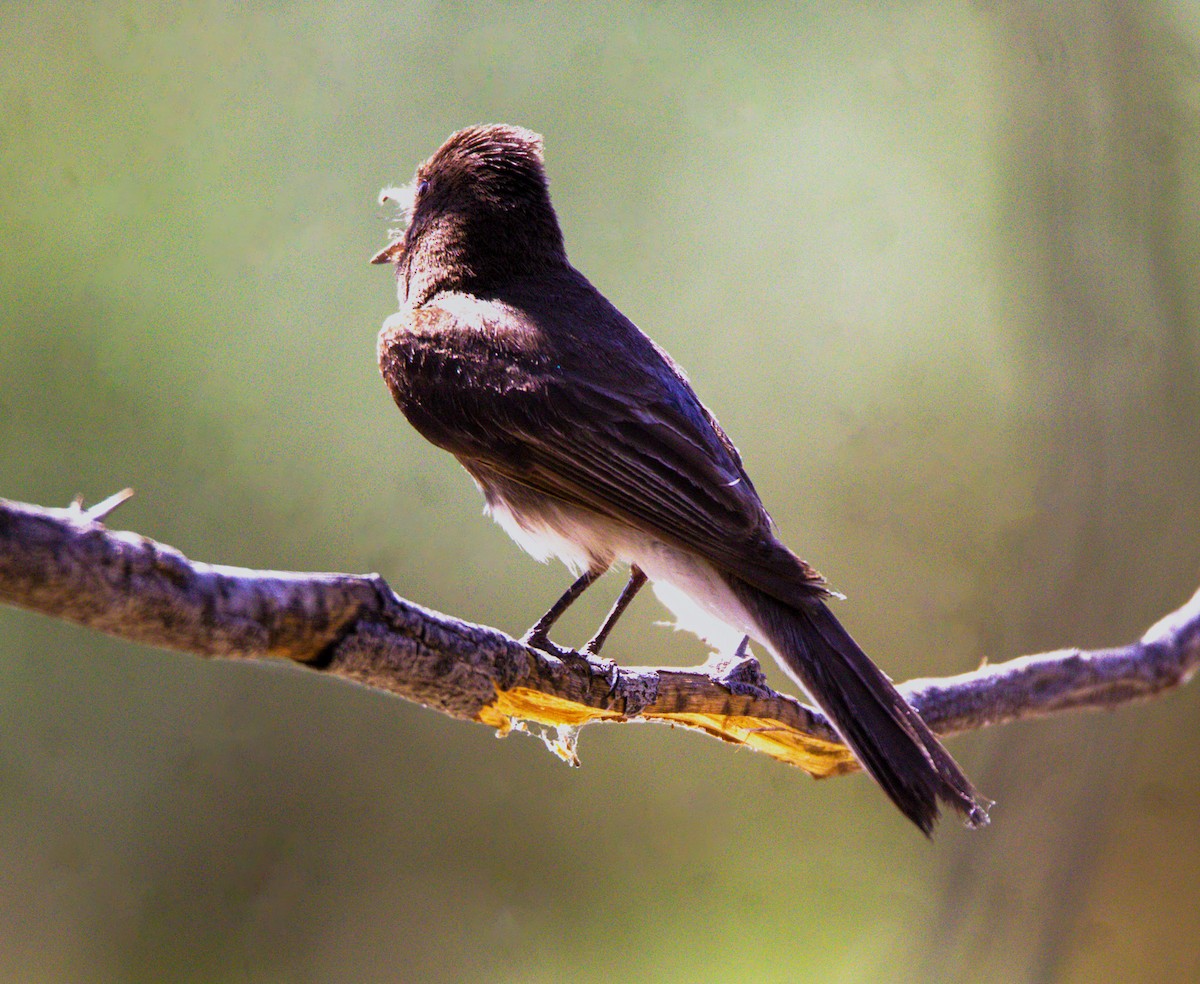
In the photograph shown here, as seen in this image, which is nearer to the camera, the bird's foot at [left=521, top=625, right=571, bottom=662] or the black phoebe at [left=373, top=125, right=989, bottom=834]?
the black phoebe at [left=373, top=125, right=989, bottom=834]

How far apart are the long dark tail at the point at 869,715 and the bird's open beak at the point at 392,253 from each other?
1.65 metres

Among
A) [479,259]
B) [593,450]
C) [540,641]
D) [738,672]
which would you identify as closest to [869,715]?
[738,672]

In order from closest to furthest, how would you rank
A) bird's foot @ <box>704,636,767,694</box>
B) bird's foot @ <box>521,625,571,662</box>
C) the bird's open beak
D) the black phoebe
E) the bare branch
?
the bare branch
the black phoebe
bird's foot @ <box>521,625,571,662</box>
bird's foot @ <box>704,636,767,694</box>
the bird's open beak

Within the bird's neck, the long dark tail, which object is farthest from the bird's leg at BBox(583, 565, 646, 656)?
the bird's neck

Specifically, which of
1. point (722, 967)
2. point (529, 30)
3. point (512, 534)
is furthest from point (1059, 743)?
point (529, 30)

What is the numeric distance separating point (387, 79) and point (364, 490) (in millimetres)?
1685

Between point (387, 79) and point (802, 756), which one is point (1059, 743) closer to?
point (802, 756)

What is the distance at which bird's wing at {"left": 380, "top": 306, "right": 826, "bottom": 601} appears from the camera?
8.60ft

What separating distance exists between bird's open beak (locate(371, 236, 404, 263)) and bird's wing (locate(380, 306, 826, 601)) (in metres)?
0.61

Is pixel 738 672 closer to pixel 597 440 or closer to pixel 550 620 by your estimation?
pixel 550 620

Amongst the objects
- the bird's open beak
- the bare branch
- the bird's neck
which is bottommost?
the bare branch

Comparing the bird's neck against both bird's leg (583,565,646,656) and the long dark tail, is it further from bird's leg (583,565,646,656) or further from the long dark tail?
the long dark tail

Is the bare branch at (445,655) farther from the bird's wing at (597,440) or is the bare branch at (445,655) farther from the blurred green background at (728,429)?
the blurred green background at (728,429)

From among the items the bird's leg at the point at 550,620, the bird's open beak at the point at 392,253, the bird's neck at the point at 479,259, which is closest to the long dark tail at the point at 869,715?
the bird's leg at the point at 550,620
